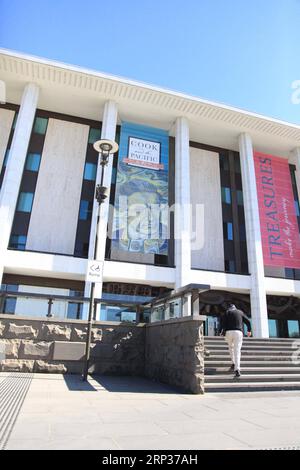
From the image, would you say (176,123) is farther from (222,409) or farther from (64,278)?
(222,409)

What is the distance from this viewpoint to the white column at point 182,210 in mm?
23062

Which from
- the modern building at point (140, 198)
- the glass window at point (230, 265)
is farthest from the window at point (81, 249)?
the glass window at point (230, 265)

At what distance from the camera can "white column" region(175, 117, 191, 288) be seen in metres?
23.1

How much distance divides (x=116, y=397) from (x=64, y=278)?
17.7 metres

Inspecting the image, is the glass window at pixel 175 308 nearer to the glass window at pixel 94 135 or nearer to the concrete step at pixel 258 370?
the concrete step at pixel 258 370

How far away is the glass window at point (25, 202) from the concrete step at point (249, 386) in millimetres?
20374

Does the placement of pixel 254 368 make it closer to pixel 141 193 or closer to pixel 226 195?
pixel 141 193

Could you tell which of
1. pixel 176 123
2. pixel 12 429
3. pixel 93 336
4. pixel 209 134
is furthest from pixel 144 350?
pixel 209 134

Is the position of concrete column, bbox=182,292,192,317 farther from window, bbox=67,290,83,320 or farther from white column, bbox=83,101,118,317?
white column, bbox=83,101,118,317

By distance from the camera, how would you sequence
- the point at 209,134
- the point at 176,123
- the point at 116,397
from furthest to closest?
1. the point at 209,134
2. the point at 176,123
3. the point at 116,397

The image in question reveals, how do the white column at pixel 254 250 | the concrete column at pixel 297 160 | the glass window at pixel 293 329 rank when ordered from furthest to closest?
the concrete column at pixel 297 160 → the glass window at pixel 293 329 → the white column at pixel 254 250

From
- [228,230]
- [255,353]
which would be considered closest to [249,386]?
[255,353]

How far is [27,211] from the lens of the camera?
24.4 m

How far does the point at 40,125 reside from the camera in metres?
27.3
